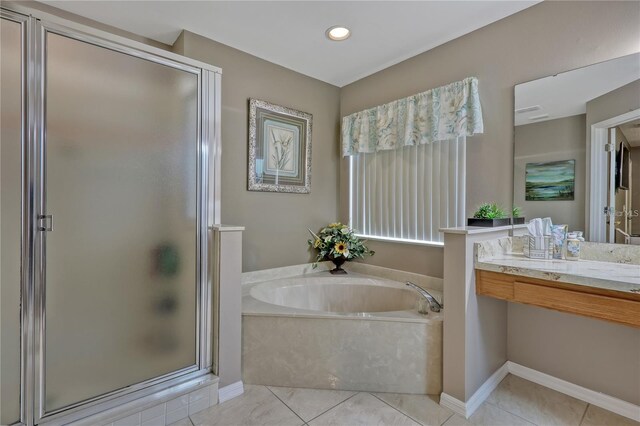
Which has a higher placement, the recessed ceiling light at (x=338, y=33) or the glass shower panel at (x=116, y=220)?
the recessed ceiling light at (x=338, y=33)

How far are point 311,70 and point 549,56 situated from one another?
1842mm

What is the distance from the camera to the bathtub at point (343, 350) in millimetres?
1799

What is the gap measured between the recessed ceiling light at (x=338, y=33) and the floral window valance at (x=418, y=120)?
0.71m

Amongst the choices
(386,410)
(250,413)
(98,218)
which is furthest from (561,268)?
(98,218)

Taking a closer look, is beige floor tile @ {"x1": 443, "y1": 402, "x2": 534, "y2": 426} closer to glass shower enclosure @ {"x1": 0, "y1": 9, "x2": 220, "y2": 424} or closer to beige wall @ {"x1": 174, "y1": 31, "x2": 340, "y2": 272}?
glass shower enclosure @ {"x1": 0, "y1": 9, "x2": 220, "y2": 424}

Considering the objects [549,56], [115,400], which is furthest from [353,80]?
[115,400]

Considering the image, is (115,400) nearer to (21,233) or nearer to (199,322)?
(199,322)

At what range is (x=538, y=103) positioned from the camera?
187 cm

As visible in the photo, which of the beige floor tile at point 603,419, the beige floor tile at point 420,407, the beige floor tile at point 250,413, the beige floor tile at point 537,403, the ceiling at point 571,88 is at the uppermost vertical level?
the ceiling at point 571,88

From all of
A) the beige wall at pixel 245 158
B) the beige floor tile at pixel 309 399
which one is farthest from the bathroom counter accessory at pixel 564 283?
the beige wall at pixel 245 158

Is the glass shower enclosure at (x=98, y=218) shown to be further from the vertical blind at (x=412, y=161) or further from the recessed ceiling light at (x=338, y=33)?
the vertical blind at (x=412, y=161)

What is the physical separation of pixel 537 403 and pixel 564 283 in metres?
0.87

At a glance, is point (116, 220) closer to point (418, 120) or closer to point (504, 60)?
point (418, 120)

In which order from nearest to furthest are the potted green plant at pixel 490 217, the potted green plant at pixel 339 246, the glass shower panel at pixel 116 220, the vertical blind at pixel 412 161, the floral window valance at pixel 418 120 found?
the glass shower panel at pixel 116 220 < the potted green plant at pixel 490 217 < the floral window valance at pixel 418 120 < the vertical blind at pixel 412 161 < the potted green plant at pixel 339 246
